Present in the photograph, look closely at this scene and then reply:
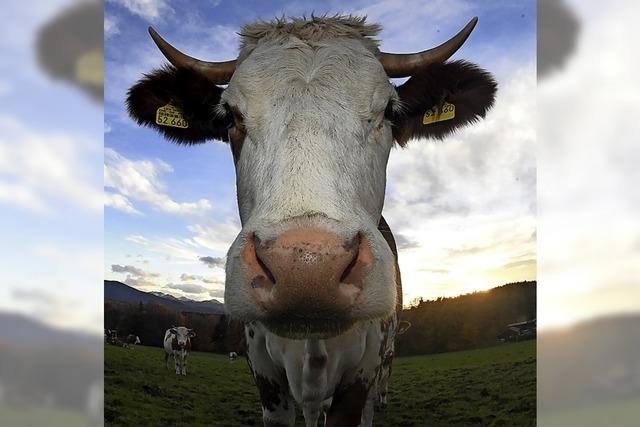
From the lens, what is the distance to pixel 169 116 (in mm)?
3955

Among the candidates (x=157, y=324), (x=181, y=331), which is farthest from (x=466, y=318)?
(x=157, y=324)

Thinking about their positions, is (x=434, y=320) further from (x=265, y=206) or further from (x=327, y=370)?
(x=265, y=206)

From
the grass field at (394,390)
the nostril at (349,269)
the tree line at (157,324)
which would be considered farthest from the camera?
the tree line at (157,324)

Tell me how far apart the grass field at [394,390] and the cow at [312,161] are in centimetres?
685

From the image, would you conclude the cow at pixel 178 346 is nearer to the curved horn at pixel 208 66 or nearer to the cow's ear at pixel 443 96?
the curved horn at pixel 208 66

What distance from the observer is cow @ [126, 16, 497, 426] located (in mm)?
1932

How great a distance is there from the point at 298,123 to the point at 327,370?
176cm

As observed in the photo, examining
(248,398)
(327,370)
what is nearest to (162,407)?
(248,398)

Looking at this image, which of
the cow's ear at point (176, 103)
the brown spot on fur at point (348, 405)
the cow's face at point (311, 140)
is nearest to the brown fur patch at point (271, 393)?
the brown spot on fur at point (348, 405)

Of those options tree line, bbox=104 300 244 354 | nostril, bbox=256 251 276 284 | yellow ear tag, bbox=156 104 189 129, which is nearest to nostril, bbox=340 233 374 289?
nostril, bbox=256 251 276 284

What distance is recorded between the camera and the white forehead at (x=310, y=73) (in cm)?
270

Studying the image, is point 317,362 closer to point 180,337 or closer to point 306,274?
point 306,274

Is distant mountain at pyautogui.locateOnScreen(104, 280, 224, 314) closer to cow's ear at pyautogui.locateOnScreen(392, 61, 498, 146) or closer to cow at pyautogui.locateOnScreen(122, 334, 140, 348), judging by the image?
cow at pyautogui.locateOnScreen(122, 334, 140, 348)

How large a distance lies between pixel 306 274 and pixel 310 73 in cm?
134
